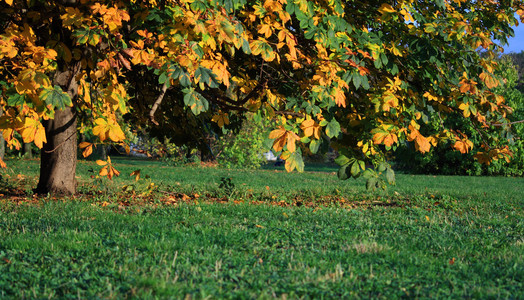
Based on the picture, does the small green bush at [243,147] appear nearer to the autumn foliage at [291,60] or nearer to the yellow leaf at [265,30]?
the autumn foliage at [291,60]

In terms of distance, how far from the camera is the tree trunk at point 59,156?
259 inches

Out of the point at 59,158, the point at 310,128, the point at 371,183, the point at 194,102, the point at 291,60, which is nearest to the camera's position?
the point at 194,102

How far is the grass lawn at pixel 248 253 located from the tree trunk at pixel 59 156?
869 millimetres

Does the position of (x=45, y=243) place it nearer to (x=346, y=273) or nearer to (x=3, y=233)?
(x=3, y=233)

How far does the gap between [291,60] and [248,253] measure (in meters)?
2.32

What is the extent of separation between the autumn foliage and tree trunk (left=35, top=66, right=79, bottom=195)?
2.40 ft

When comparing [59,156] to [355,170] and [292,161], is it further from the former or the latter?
[355,170]

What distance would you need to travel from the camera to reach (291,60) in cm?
498

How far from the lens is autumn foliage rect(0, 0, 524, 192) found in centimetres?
396

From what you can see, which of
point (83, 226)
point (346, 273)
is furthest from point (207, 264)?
point (83, 226)

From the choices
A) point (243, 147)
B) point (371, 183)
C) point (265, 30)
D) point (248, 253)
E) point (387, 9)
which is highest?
point (387, 9)

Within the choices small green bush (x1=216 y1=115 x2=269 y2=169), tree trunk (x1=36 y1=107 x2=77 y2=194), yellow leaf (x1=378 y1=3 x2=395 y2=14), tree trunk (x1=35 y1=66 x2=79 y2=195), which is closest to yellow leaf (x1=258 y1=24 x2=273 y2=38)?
yellow leaf (x1=378 y1=3 x2=395 y2=14)

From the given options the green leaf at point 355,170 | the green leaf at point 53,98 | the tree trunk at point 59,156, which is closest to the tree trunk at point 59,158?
the tree trunk at point 59,156

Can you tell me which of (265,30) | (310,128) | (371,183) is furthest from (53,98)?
(371,183)
